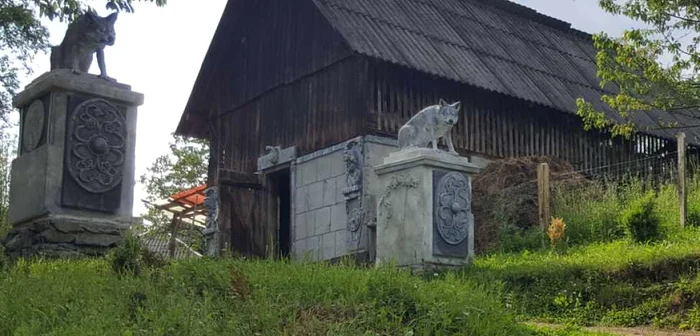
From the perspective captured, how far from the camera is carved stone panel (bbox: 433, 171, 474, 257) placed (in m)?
12.6

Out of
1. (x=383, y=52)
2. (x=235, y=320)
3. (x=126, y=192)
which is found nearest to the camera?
(x=235, y=320)

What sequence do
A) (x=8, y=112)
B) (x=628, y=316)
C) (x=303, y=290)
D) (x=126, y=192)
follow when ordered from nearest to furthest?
(x=303, y=290)
(x=628, y=316)
(x=126, y=192)
(x=8, y=112)

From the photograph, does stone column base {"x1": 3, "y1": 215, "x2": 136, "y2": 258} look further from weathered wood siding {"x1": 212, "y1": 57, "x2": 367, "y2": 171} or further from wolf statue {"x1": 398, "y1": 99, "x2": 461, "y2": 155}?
weathered wood siding {"x1": 212, "y1": 57, "x2": 367, "y2": 171}

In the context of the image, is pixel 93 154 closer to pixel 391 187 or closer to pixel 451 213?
pixel 391 187

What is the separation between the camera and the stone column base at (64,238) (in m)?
11.6

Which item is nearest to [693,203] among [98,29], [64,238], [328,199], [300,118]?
[328,199]

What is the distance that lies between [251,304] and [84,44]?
6.66m

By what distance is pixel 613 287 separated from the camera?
10688mm

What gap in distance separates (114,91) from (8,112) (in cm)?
1555

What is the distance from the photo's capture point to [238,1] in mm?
21984

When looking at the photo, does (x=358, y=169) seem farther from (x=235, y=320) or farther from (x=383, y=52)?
(x=235, y=320)

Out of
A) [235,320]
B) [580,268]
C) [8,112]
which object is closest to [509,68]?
[580,268]

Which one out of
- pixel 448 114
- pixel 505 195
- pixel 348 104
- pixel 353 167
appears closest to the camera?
pixel 448 114

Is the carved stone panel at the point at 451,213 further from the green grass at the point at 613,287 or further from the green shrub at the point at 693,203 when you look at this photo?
the green shrub at the point at 693,203
